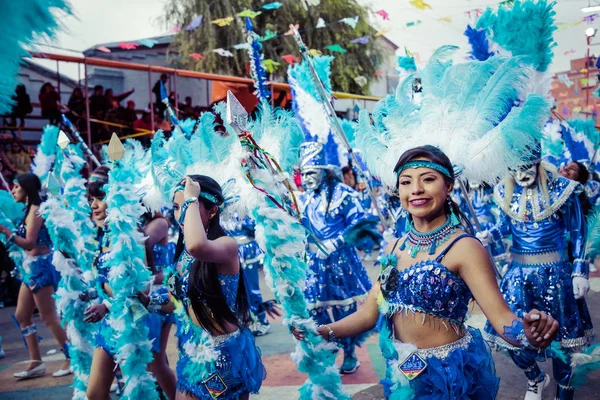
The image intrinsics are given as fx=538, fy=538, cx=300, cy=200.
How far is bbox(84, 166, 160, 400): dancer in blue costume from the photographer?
3.56 m

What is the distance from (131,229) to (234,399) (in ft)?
4.78

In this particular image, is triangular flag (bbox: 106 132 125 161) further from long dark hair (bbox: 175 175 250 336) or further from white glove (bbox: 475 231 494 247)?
white glove (bbox: 475 231 494 247)

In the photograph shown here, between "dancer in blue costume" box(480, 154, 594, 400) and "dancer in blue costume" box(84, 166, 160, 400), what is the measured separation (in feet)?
8.99

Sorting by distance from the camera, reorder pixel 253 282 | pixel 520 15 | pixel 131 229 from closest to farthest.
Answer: pixel 131 229 → pixel 520 15 → pixel 253 282

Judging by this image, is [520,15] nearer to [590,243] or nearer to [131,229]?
[590,243]

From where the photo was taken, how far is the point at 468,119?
8.97 feet

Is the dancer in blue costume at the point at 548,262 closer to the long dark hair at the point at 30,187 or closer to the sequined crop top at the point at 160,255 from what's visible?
the sequined crop top at the point at 160,255

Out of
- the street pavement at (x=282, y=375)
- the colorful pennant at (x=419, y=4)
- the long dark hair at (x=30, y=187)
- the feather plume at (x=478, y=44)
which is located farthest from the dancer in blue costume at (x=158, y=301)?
the colorful pennant at (x=419, y=4)

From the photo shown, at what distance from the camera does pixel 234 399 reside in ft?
9.43

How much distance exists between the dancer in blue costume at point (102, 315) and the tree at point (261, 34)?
521 inches

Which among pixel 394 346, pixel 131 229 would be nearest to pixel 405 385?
pixel 394 346

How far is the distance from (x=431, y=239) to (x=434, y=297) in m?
0.28

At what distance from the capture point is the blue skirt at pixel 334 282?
5.18 meters

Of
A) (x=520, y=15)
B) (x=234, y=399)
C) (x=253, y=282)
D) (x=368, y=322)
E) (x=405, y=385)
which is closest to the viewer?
(x=405, y=385)
